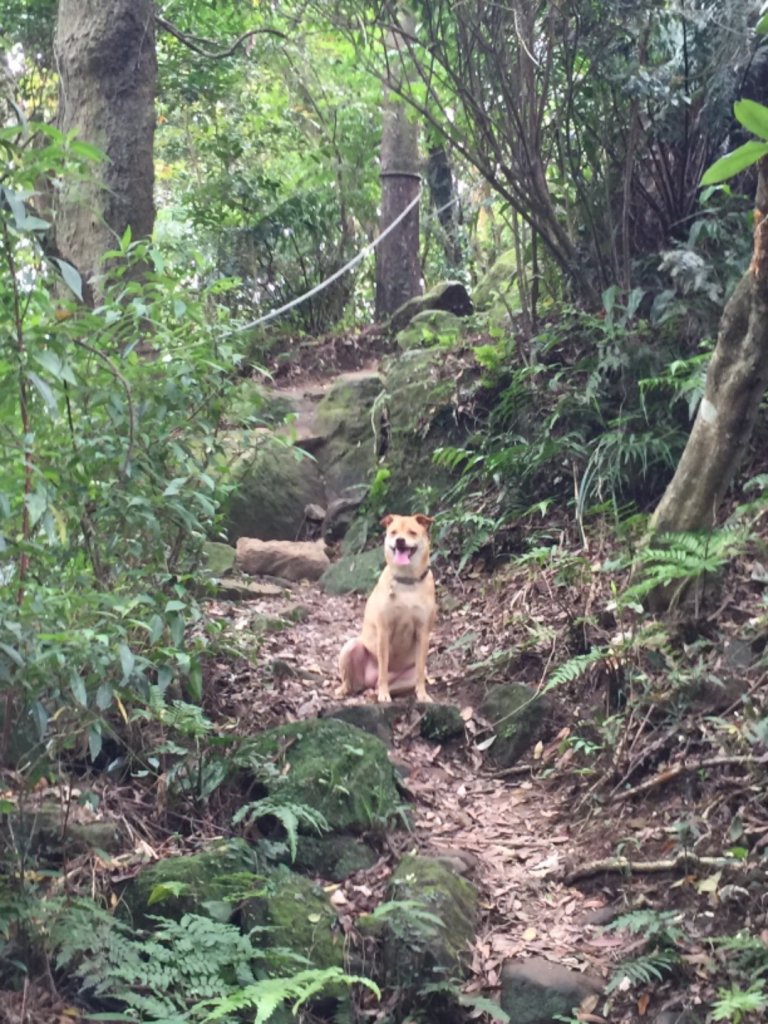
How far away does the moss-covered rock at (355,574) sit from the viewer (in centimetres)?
791

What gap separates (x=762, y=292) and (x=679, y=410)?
7.58 ft

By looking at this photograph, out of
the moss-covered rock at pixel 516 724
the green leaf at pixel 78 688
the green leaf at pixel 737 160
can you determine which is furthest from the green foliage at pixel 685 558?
the green leaf at pixel 737 160

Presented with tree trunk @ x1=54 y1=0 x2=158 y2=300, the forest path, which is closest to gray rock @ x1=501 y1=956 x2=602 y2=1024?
the forest path

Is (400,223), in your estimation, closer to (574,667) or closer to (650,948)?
(574,667)

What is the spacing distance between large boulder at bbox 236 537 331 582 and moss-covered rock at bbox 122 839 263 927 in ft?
15.2

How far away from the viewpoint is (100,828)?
145 inches

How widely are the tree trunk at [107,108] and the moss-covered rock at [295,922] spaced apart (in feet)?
12.0

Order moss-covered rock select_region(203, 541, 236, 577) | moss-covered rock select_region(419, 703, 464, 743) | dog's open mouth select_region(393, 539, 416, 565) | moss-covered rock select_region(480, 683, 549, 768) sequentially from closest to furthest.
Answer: moss-covered rock select_region(480, 683, 549, 768) < moss-covered rock select_region(419, 703, 464, 743) < dog's open mouth select_region(393, 539, 416, 565) < moss-covered rock select_region(203, 541, 236, 577)

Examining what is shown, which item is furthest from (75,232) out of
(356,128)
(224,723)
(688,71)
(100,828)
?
(356,128)

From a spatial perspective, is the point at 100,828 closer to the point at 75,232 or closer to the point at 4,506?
the point at 4,506

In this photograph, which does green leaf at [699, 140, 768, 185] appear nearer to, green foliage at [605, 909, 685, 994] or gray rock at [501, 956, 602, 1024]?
green foliage at [605, 909, 685, 994]

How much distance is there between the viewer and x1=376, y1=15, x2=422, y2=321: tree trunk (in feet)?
40.7

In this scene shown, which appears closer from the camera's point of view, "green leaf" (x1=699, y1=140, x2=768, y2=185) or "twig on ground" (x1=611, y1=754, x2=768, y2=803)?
"green leaf" (x1=699, y1=140, x2=768, y2=185)

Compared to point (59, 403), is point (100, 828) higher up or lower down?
lower down
